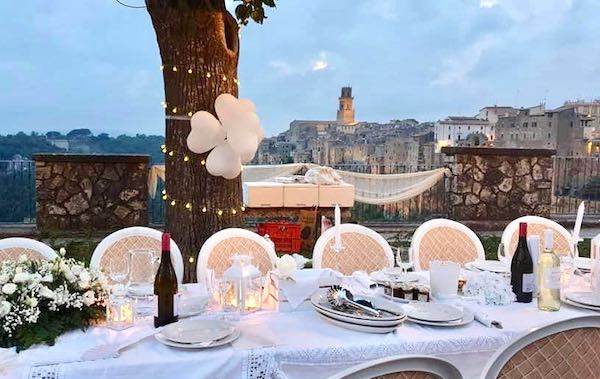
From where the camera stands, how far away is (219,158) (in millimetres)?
3625

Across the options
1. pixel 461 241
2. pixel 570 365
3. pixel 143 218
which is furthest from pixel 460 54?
pixel 570 365

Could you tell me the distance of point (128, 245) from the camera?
2926 millimetres

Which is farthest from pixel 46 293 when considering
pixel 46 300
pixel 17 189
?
pixel 17 189

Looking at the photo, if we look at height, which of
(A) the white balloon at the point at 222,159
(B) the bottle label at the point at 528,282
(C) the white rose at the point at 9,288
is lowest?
(B) the bottle label at the point at 528,282

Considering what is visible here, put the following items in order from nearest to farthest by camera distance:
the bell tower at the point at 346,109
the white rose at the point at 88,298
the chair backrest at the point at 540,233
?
1. the white rose at the point at 88,298
2. the chair backrest at the point at 540,233
3. the bell tower at the point at 346,109

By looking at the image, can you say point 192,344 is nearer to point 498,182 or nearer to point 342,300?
point 342,300

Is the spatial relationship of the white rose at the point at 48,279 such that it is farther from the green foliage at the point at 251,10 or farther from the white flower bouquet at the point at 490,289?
the green foliage at the point at 251,10

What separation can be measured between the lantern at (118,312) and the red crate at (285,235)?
355cm

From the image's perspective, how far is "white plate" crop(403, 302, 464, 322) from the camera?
2064 millimetres

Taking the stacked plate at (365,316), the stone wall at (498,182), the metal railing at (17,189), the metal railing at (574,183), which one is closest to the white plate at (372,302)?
the stacked plate at (365,316)

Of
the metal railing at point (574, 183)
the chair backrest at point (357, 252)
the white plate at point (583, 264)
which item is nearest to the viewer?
the white plate at point (583, 264)

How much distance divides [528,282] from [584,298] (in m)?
0.23

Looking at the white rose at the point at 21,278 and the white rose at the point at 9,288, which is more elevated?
the white rose at the point at 21,278

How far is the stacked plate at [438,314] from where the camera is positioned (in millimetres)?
2039
